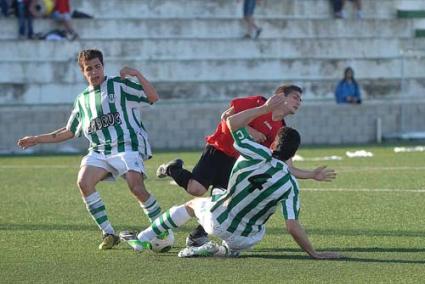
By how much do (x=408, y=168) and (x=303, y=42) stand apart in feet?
37.9

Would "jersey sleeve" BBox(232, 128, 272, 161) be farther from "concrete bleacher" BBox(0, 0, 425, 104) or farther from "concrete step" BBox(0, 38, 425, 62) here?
"concrete step" BBox(0, 38, 425, 62)

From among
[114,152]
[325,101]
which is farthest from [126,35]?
[114,152]

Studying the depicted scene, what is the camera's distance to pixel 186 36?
28.3 m

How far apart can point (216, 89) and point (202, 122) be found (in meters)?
3.51

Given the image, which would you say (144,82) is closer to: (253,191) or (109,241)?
(109,241)

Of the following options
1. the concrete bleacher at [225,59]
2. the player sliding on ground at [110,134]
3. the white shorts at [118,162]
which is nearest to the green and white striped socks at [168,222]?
Result: the player sliding on ground at [110,134]

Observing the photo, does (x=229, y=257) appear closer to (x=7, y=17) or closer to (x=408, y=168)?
(x=408, y=168)

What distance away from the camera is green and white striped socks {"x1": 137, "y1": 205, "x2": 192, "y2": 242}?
30.7 ft

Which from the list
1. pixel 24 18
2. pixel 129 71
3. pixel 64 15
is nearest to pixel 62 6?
pixel 64 15

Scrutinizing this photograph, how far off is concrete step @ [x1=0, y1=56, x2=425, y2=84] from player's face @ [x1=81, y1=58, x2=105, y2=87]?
53.2 feet

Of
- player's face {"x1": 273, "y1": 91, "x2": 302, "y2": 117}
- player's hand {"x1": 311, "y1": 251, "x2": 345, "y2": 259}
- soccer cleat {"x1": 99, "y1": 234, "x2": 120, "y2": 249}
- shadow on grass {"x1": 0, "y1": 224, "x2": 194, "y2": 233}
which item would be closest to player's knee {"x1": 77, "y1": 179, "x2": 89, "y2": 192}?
soccer cleat {"x1": 99, "y1": 234, "x2": 120, "y2": 249}

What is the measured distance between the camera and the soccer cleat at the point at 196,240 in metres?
9.96

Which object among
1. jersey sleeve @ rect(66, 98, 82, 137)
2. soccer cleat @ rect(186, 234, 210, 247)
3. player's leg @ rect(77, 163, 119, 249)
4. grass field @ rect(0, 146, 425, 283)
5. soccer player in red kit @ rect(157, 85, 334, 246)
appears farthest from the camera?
jersey sleeve @ rect(66, 98, 82, 137)

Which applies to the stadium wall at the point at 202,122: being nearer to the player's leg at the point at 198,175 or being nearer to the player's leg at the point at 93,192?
the player's leg at the point at 198,175
